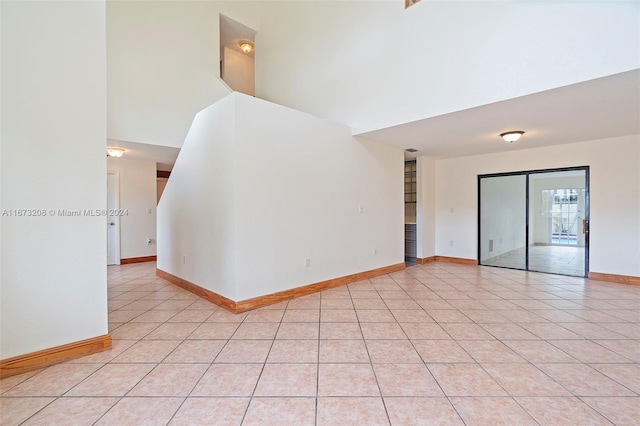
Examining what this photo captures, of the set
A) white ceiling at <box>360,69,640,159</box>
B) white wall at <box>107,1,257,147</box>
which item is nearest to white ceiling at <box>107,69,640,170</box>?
white ceiling at <box>360,69,640,159</box>

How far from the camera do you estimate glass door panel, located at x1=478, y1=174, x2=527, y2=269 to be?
5684mm

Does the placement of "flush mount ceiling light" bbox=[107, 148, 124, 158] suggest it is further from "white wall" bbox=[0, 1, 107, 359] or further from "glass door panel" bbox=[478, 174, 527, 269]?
"glass door panel" bbox=[478, 174, 527, 269]

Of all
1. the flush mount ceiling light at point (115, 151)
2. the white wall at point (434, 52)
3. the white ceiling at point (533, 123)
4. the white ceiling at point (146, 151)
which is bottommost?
the flush mount ceiling light at point (115, 151)

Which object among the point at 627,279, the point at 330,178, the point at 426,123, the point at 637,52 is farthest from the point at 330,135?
the point at 627,279

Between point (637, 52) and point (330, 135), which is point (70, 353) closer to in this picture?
point (330, 135)

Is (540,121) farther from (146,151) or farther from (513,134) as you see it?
(146,151)

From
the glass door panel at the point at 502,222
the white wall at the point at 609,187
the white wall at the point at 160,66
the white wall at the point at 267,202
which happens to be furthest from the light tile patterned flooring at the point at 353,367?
the white wall at the point at 160,66

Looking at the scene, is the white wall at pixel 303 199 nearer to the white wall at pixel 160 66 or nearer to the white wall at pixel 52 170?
the white wall at pixel 52 170

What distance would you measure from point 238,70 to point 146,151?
386 cm

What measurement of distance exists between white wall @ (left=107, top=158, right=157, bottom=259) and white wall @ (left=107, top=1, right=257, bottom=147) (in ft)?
5.92

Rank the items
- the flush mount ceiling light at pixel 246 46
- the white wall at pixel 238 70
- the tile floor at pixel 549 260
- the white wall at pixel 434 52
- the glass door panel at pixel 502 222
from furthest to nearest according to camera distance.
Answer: the white wall at pixel 238 70 → the flush mount ceiling light at pixel 246 46 → the glass door panel at pixel 502 222 → the tile floor at pixel 549 260 → the white wall at pixel 434 52

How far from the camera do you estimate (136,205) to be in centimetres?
650

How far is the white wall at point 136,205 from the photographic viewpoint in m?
6.27

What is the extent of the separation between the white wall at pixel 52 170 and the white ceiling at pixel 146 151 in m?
2.93
